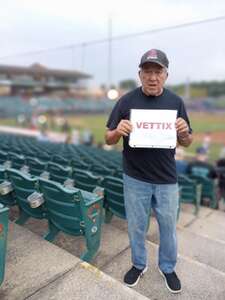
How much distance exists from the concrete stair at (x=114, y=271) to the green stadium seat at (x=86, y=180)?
22.1 inches

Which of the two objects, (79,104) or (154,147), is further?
(79,104)

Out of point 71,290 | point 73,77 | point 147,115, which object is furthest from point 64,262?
point 73,77

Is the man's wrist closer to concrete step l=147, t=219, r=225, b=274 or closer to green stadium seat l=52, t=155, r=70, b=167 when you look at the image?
concrete step l=147, t=219, r=225, b=274

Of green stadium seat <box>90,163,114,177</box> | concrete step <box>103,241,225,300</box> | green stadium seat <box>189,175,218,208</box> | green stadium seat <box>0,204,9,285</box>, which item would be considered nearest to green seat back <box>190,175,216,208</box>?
green stadium seat <box>189,175,218,208</box>

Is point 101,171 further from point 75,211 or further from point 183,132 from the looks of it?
point 183,132

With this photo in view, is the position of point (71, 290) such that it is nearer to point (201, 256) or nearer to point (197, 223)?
point (201, 256)

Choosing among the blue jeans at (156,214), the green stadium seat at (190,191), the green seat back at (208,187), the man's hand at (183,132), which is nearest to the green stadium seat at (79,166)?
the green stadium seat at (190,191)

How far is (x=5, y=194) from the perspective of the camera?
3.09 m

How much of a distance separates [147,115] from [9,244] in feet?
5.70

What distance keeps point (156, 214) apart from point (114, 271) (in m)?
0.70

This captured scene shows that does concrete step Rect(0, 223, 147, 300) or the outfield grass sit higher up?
concrete step Rect(0, 223, 147, 300)

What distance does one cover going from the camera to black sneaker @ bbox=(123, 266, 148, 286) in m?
2.37

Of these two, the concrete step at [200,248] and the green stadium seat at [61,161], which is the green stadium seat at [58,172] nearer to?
the green stadium seat at [61,161]

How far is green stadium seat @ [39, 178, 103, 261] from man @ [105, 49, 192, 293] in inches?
13.7
